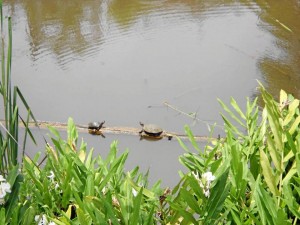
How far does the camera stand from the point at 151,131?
2771mm

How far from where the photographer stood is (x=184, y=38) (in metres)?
4.16

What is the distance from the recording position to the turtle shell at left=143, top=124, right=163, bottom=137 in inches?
109

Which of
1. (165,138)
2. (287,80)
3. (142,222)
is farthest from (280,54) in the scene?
(142,222)

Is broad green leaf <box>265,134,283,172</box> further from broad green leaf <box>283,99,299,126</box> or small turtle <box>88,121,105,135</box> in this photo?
small turtle <box>88,121,105,135</box>

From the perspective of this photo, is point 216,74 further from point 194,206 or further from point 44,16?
point 194,206

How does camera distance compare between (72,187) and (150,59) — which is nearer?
(72,187)

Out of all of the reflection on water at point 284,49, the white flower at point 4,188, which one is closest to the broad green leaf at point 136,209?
the white flower at point 4,188

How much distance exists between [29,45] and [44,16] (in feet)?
2.19

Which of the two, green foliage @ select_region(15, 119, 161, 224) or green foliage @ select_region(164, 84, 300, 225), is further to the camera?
green foliage @ select_region(15, 119, 161, 224)

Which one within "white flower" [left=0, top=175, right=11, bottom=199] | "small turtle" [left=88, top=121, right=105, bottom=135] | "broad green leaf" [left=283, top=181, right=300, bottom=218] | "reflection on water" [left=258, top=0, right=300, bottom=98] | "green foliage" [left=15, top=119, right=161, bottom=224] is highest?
"white flower" [left=0, top=175, right=11, bottom=199]

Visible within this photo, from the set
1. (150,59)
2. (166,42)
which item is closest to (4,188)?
(150,59)

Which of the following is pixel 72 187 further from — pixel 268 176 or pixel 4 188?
pixel 268 176

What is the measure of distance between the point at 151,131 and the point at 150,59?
115 cm

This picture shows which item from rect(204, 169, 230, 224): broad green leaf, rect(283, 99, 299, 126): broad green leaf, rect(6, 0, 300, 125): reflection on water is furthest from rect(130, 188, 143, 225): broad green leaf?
rect(6, 0, 300, 125): reflection on water
